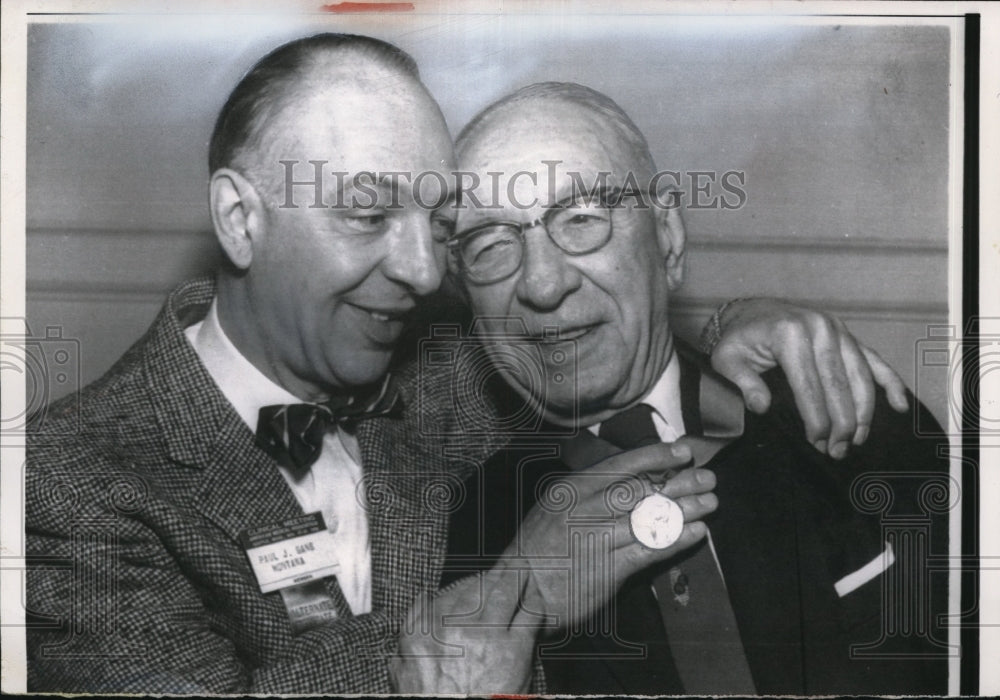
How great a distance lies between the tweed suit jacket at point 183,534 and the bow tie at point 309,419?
1.6 inches

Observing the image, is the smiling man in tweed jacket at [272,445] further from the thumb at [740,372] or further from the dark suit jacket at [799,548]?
the thumb at [740,372]

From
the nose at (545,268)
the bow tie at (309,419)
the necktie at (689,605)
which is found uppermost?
the nose at (545,268)

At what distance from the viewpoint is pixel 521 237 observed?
12.9ft

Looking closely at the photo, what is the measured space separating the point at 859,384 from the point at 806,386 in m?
0.19

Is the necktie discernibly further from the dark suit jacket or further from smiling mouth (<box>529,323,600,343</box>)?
smiling mouth (<box>529,323,600,343</box>)

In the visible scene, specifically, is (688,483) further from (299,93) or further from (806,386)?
(299,93)

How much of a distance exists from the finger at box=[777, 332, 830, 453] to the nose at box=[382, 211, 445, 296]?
1229 mm

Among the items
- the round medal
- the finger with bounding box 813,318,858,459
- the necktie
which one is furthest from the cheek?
the finger with bounding box 813,318,858,459

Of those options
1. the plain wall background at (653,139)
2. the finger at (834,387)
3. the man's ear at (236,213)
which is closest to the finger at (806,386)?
the finger at (834,387)

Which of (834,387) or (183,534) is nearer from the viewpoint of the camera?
(183,534)

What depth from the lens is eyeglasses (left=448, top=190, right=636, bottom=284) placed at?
391cm

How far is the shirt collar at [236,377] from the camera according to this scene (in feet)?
12.8

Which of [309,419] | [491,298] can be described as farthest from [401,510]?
[491,298]

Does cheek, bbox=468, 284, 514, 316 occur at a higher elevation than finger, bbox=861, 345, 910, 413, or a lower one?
higher
